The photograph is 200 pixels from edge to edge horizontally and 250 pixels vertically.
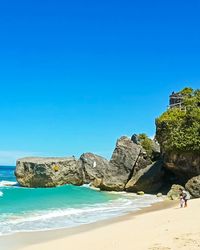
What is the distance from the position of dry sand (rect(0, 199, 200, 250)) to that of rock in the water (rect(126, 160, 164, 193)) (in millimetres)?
22309

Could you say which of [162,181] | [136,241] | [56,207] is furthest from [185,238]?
[162,181]

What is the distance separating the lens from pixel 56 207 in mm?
31719

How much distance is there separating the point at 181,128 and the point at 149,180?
744 centimetres

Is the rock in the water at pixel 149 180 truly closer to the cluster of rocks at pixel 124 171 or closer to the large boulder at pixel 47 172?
the cluster of rocks at pixel 124 171

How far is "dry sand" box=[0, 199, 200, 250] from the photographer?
15.5 m

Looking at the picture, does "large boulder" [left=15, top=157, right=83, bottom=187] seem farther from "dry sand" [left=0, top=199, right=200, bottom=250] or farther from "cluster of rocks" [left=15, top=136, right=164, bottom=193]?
"dry sand" [left=0, top=199, right=200, bottom=250]

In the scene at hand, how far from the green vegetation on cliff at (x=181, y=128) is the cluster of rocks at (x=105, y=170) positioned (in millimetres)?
4690

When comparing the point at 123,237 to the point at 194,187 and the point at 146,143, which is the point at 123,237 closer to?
the point at 194,187

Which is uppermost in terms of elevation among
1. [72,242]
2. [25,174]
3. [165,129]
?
[165,129]

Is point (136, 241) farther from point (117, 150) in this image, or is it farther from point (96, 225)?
point (117, 150)

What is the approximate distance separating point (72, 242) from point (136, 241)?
2.87 meters

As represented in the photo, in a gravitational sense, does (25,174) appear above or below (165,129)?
below

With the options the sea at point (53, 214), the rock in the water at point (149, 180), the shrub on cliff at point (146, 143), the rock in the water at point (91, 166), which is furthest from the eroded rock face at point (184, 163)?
the rock in the water at point (91, 166)

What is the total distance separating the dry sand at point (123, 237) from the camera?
50.9 ft
